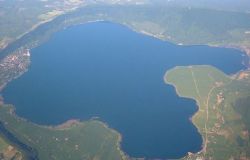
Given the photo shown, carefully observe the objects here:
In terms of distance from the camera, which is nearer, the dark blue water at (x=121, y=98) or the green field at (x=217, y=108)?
the green field at (x=217, y=108)

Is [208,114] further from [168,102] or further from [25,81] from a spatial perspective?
[25,81]

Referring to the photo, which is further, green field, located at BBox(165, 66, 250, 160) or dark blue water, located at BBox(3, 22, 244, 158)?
dark blue water, located at BBox(3, 22, 244, 158)

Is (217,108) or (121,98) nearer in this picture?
(217,108)

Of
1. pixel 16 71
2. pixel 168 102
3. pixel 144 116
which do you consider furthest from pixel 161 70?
pixel 16 71
